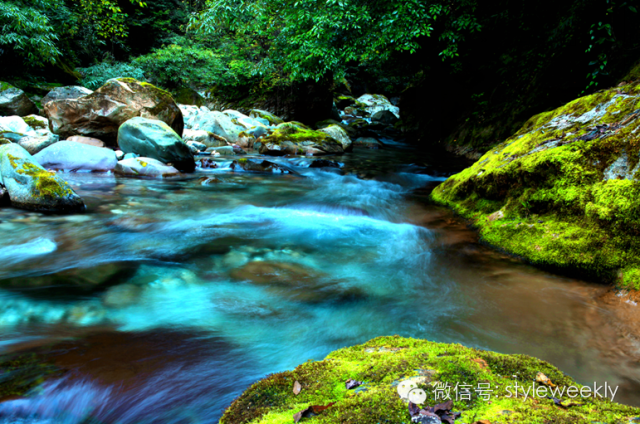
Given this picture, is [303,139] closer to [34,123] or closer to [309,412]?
[34,123]

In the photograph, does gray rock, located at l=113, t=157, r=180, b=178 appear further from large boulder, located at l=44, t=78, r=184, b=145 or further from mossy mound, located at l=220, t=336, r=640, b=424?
mossy mound, located at l=220, t=336, r=640, b=424

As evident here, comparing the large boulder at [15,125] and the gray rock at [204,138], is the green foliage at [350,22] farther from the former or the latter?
the large boulder at [15,125]

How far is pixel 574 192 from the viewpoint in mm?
3627

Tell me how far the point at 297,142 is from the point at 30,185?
8895 millimetres

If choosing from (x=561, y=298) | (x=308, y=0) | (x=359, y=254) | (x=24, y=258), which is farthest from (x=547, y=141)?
(x=308, y=0)

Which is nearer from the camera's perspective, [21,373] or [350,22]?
[21,373]

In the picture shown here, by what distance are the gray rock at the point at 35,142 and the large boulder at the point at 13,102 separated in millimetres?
3588

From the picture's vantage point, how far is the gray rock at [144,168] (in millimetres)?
8312

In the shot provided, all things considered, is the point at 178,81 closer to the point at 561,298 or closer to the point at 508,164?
the point at 508,164

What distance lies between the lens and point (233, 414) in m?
1.37

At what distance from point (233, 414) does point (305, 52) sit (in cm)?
1206

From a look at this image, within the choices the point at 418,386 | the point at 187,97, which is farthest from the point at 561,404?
the point at 187,97

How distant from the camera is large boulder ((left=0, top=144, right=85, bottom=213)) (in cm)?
505

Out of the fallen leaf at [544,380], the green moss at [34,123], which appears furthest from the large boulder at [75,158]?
the fallen leaf at [544,380]
